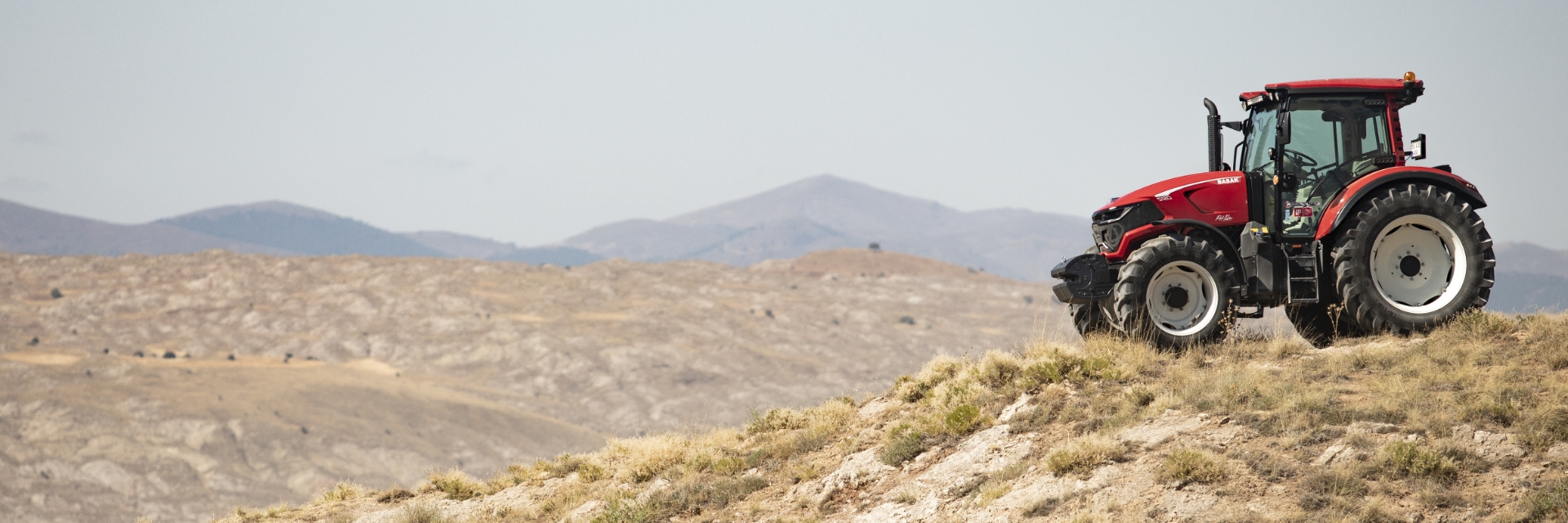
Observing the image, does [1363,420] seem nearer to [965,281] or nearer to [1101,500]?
[1101,500]

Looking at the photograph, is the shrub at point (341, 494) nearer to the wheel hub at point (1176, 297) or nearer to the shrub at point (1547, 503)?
the wheel hub at point (1176, 297)

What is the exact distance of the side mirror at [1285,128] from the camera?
36.6ft

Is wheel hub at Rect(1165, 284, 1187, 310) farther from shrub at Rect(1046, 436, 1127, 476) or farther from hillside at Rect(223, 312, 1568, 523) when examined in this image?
shrub at Rect(1046, 436, 1127, 476)

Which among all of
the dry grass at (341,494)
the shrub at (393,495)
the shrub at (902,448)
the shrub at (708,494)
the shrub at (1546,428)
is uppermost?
the shrub at (1546,428)

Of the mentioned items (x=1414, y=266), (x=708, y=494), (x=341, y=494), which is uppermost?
(x=1414, y=266)

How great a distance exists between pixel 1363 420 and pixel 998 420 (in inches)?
129

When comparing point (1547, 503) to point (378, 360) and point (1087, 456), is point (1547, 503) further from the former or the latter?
point (378, 360)

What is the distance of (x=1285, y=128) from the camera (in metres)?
11.2

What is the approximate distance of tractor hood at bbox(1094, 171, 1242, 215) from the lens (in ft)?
36.8

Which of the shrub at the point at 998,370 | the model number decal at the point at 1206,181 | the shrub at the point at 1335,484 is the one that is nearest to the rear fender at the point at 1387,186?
the model number decal at the point at 1206,181

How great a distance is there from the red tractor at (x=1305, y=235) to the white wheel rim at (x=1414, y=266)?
1cm

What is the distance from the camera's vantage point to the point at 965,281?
137750 millimetres

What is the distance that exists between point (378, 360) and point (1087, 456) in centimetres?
8845

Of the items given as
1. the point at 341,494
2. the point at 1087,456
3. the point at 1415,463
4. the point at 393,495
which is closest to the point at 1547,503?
the point at 1415,463
